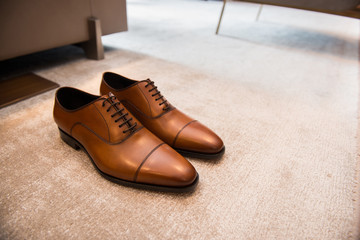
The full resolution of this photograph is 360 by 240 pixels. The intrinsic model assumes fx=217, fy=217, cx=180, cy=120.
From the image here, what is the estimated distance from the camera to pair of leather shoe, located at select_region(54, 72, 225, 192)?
0.45 m

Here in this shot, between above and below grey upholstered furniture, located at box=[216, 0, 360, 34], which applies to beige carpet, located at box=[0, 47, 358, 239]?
below

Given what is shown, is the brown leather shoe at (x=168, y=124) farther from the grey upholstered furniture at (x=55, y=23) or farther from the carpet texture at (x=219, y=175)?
the grey upholstered furniture at (x=55, y=23)

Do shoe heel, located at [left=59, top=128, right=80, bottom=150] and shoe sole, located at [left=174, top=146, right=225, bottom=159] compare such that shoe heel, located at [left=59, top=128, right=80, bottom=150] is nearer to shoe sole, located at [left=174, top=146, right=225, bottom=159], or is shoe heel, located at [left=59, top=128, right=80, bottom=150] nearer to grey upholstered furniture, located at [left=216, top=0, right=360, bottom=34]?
shoe sole, located at [left=174, top=146, right=225, bottom=159]

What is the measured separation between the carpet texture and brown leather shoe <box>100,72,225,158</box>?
0.05m

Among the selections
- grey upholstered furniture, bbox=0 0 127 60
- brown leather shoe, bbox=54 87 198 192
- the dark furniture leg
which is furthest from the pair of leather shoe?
the dark furniture leg

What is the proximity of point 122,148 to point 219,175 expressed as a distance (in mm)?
239

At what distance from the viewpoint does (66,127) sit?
537mm

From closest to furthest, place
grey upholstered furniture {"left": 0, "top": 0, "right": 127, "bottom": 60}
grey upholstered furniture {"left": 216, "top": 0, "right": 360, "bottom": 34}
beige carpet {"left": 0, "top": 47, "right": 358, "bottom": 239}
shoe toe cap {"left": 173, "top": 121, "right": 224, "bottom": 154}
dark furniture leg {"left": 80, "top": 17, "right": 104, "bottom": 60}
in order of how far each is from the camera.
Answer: beige carpet {"left": 0, "top": 47, "right": 358, "bottom": 239}
shoe toe cap {"left": 173, "top": 121, "right": 224, "bottom": 154}
grey upholstered furniture {"left": 0, "top": 0, "right": 127, "bottom": 60}
dark furniture leg {"left": 80, "top": 17, "right": 104, "bottom": 60}
grey upholstered furniture {"left": 216, "top": 0, "right": 360, "bottom": 34}

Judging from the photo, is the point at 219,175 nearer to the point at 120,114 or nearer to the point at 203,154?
the point at 203,154

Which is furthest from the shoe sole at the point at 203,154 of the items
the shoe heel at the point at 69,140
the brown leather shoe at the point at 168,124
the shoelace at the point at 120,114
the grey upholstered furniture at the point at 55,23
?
the grey upholstered furniture at the point at 55,23

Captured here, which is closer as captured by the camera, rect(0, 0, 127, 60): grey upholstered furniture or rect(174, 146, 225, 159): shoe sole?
rect(174, 146, 225, 159): shoe sole

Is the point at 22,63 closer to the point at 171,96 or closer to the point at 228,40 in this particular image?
the point at 171,96

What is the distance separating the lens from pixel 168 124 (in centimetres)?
56

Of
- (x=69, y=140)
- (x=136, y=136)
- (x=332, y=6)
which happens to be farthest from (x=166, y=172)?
(x=332, y=6)
